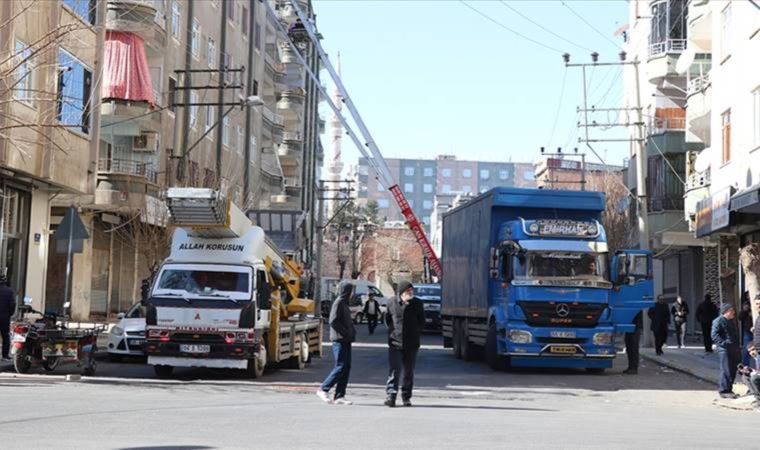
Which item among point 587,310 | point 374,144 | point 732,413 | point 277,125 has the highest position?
point 277,125

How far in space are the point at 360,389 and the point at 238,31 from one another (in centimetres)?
4200

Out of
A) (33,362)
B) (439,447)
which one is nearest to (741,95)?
(33,362)

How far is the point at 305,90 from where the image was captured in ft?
259

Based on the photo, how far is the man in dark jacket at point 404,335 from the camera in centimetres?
1593

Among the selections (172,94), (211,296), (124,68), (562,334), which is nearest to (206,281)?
(211,296)

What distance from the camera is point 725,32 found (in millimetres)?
33906

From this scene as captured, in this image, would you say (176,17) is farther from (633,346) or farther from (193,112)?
(633,346)

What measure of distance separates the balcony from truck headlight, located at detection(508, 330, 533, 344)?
20.1 m

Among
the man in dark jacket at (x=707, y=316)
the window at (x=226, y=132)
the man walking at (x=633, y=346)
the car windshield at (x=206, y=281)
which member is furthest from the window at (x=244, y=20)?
the car windshield at (x=206, y=281)

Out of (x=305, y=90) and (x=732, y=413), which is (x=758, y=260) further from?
(x=305, y=90)

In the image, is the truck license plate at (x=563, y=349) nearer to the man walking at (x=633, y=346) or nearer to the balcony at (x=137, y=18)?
the man walking at (x=633, y=346)

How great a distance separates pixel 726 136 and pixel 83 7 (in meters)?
19.1

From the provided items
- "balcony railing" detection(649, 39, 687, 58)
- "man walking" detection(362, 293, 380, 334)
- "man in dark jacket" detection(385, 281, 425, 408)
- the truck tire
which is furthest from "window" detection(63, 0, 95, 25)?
"balcony railing" detection(649, 39, 687, 58)

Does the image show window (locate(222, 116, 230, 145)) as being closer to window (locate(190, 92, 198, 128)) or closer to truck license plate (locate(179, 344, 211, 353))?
window (locate(190, 92, 198, 128))
